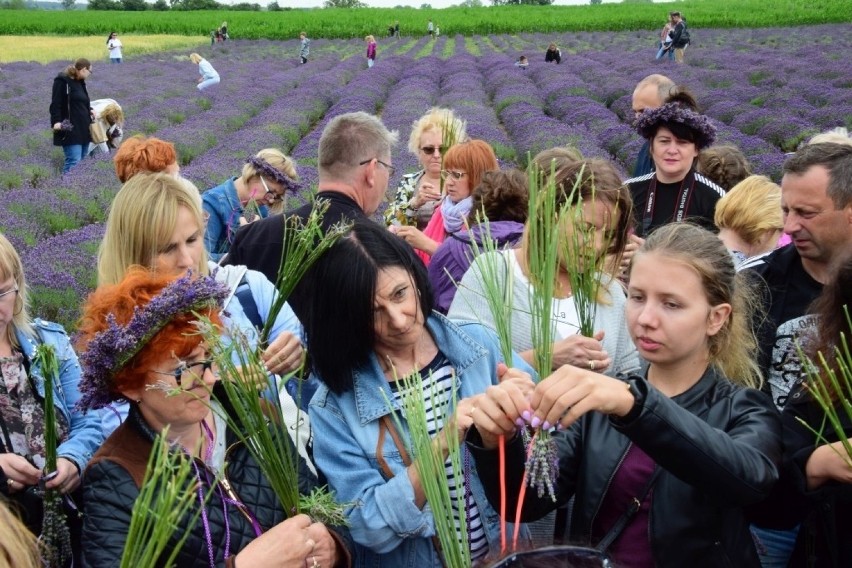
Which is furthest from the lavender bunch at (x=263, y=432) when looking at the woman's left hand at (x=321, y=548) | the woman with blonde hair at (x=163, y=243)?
the woman with blonde hair at (x=163, y=243)

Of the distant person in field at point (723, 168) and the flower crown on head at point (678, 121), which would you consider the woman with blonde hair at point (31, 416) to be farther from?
the distant person in field at point (723, 168)

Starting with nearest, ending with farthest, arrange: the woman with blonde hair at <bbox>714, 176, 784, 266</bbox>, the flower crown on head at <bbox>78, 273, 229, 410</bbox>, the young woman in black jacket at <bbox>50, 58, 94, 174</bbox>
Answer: the flower crown on head at <bbox>78, 273, 229, 410</bbox>, the woman with blonde hair at <bbox>714, 176, 784, 266</bbox>, the young woman in black jacket at <bbox>50, 58, 94, 174</bbox>

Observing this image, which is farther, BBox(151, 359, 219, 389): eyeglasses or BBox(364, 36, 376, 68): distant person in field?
BBox(364, 36, 376, 68): distant person in field

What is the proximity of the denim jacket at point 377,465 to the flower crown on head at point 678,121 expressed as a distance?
249 centimetres

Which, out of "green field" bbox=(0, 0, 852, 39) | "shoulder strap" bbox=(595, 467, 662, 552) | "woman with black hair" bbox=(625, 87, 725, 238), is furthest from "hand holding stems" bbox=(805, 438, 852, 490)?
"green field" bbox=(0, 0, 852, 39)

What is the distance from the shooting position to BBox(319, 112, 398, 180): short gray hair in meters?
3.58

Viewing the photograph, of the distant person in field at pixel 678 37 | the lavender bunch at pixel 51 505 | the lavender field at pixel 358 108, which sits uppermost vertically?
the distant person in field at pixel 678 37

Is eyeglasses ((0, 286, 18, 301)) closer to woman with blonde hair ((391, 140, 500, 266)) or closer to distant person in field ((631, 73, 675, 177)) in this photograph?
woman with blonde hair ((391, 140, 500, 266))

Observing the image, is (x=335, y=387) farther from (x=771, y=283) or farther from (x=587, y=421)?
(x=771, y=283)

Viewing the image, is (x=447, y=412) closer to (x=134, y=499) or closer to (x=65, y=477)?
(x=134, y=499)

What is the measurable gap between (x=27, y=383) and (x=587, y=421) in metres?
1.62

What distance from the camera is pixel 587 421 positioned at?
192 cm

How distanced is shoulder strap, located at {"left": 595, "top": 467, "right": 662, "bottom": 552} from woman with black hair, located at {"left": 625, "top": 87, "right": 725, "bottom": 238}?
8.20 ft

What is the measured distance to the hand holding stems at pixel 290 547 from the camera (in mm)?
1764
